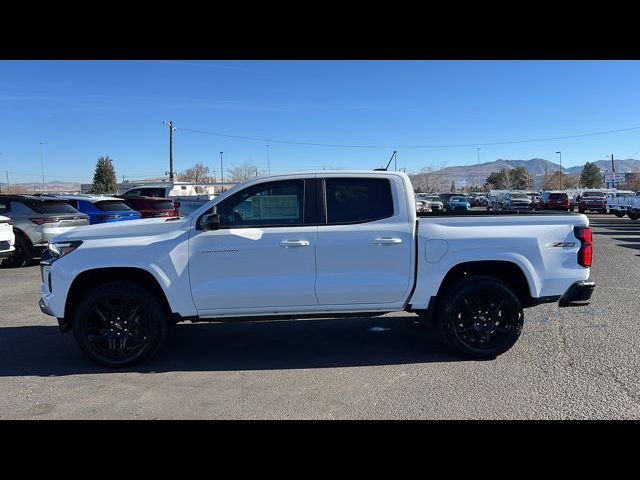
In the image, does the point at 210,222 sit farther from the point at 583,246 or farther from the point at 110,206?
the point at 110,206

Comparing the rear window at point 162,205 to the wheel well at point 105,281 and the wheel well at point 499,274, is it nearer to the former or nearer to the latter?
the wheel well at point 105,281

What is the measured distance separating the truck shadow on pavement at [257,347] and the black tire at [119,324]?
0.18 metres

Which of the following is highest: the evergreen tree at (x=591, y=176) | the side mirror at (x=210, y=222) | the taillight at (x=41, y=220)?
the evergreen tree at (x=591, y=176)

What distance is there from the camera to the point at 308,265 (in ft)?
17.5

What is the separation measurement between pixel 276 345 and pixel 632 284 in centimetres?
722

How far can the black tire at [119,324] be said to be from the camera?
17.4 feet

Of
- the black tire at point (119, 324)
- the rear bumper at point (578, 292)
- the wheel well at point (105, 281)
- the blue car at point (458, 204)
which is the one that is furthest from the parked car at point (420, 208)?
the blue car at point (458, 204)

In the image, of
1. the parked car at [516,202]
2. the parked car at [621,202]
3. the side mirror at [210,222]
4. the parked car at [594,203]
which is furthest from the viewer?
the parked car at [516,202]

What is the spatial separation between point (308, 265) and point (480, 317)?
1908 millimetres

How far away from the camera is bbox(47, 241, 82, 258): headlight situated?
17.5ft

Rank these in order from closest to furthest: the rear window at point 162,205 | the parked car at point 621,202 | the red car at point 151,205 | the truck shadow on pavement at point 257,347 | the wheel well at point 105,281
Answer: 1. the wheel well at point 105,281
2. the truck shadow on pavement at point 257,347
3. the red car at point 151,205
4. the rear window at point 162,205
5. the parked car at point 621,202

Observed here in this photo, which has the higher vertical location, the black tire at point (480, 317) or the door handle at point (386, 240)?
the door handle at point (386, 240)
